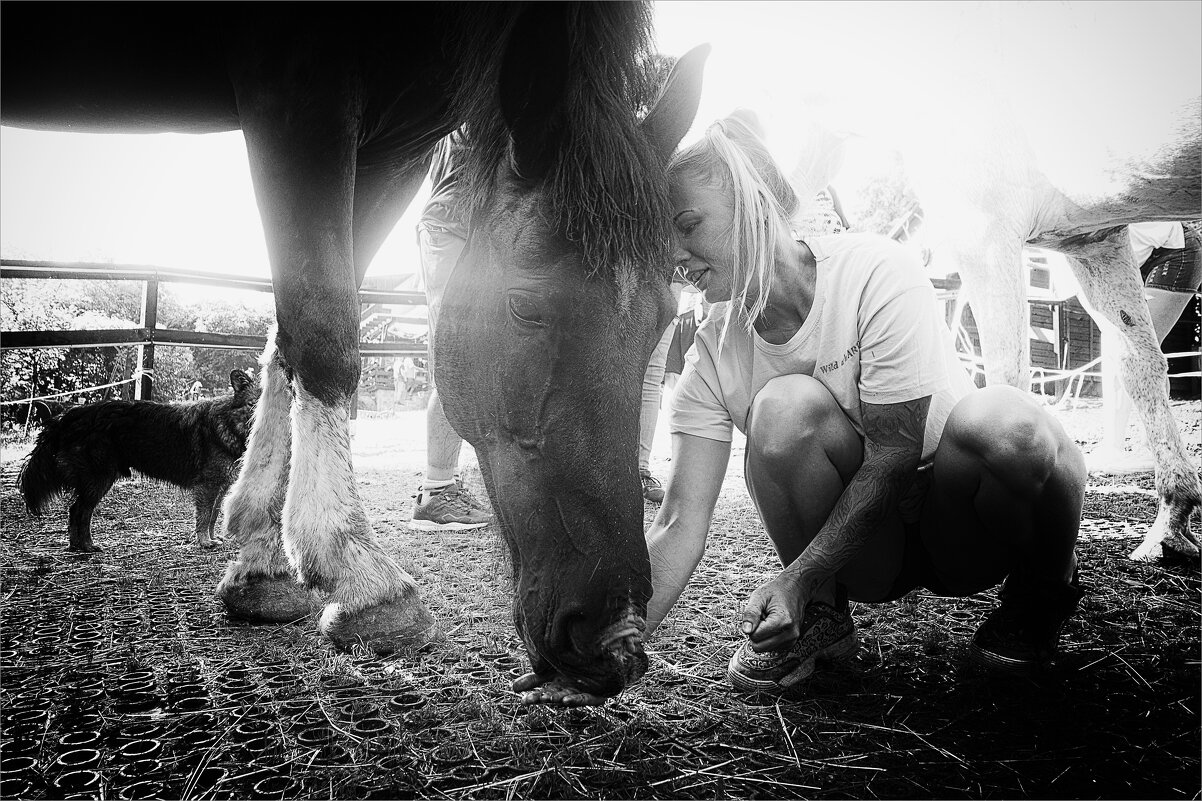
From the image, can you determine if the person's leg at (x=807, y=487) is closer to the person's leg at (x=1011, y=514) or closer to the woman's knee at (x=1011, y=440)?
the person's leg at (x=1011, y=514)

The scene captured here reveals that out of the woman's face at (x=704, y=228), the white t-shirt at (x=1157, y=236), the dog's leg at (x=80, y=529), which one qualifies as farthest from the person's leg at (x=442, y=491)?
the white t-shirt at (x=1157, y=236)

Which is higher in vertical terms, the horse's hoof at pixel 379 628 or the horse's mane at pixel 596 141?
the horse's mane at pixel 596 141

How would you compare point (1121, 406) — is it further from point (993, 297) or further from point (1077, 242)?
point (993, 297)

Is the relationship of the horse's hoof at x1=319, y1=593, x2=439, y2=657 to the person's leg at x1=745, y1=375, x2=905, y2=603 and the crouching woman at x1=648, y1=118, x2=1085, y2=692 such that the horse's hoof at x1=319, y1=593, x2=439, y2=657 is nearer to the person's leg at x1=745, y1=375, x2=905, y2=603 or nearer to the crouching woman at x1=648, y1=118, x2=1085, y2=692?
the crouching woman at x1=648, y1=118, x2=1085, y2=692

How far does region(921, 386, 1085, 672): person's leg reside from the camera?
66.3 inches

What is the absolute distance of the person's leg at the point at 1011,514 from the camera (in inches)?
66.3

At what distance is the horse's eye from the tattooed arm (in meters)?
0.83

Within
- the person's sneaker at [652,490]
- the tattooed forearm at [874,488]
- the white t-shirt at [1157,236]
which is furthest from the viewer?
the white t-shirt at [1157,236]

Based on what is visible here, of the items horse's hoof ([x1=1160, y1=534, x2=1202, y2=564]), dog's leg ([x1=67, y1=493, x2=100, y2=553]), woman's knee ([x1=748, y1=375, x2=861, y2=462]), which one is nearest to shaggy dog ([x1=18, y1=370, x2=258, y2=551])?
dog's leg ([x1=67, y1=493, x2=100, y2=553])

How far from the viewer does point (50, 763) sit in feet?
4.41

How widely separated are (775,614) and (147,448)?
3983 mm

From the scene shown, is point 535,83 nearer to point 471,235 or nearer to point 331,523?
point 471,235

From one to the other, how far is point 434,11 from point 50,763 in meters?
2.02

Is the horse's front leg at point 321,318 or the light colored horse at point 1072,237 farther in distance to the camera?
the light colored horse at point 1072,237
